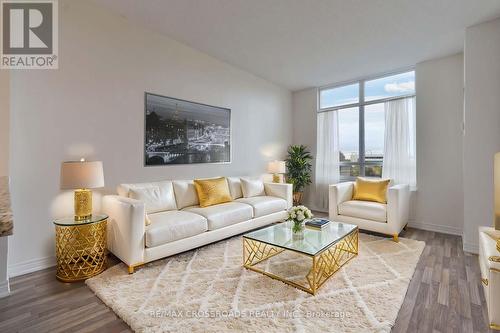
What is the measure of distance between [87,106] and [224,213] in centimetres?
204

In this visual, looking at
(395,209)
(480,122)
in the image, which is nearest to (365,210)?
→ (395,209)

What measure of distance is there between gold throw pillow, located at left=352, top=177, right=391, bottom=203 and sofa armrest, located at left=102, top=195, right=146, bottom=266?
325 cm

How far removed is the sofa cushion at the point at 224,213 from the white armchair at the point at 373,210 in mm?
1434

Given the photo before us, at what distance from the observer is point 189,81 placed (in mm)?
3783

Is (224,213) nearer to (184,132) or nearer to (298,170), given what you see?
(184,132)

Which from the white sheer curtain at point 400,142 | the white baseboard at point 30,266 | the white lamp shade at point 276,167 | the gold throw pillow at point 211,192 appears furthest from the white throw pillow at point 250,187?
the white baseboard at point 30,266

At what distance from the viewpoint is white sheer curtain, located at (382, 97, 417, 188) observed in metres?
4.21

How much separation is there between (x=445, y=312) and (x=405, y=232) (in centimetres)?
224

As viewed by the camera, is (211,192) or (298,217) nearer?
(298,217)

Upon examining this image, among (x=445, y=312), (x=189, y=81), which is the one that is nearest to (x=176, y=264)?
(x=445, y=312)

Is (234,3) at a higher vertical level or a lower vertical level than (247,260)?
higher

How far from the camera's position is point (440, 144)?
389 centimetres

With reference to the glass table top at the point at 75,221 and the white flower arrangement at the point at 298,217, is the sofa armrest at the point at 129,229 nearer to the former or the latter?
the glass table top at the point at 75,221

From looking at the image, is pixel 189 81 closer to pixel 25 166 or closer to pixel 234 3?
pixel 234 3
